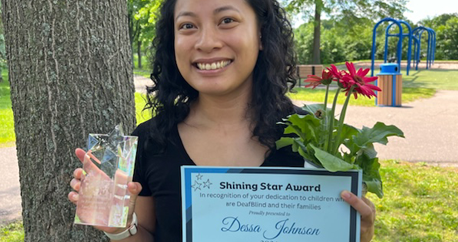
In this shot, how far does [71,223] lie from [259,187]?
3.68 ft

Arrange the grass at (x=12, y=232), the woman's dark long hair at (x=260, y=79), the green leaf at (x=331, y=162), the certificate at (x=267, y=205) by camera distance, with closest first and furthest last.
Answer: the green leaf at (x=331, y=162) → the certificate at (x=267, y=205) → the woman's dark long hair at (x=260, y=79) → the grass at (x=12, y=232)

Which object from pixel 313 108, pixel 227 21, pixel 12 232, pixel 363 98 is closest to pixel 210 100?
pixel 227 21

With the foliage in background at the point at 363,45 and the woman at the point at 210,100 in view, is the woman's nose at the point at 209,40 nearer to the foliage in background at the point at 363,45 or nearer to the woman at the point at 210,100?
the woman at the point at 210,100

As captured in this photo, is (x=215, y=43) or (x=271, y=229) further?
(x=215, y=43)

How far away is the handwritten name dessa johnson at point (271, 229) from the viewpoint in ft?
4.27

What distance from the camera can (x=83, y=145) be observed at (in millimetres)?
1951

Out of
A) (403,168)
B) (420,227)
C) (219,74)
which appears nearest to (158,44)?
(219,74)

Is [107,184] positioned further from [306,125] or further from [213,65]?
[306,125]

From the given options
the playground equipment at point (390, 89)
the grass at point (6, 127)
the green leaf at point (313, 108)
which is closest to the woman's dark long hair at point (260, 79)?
the green leaf at point (313, 108)

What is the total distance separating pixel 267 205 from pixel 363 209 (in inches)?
11.1

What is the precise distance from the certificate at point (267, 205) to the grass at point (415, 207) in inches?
106

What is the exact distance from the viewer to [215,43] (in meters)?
1.44

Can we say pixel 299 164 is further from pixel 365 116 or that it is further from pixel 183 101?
pixel 365 116

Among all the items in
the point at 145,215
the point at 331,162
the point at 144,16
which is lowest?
the point at 145,215
